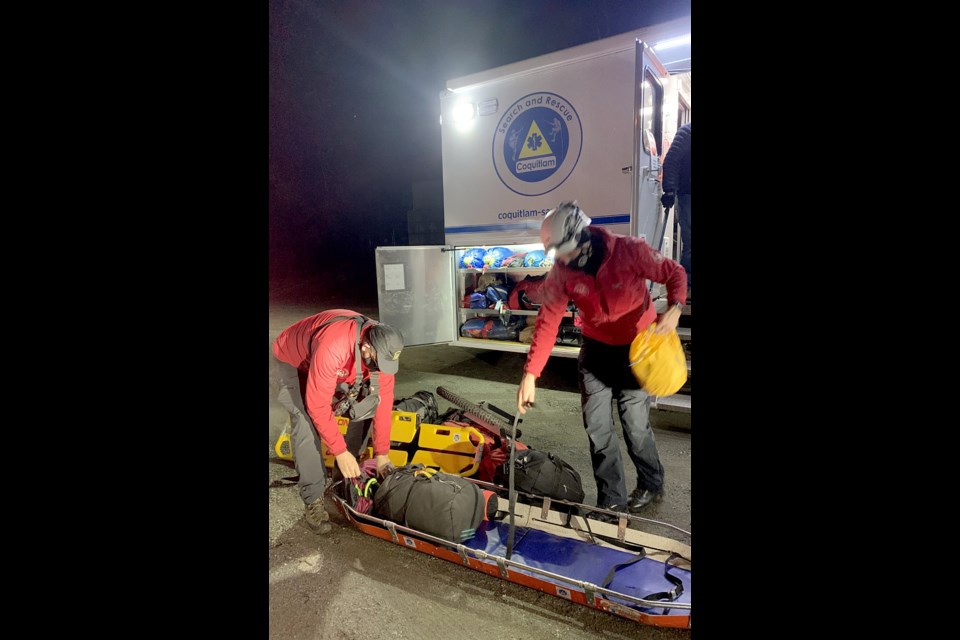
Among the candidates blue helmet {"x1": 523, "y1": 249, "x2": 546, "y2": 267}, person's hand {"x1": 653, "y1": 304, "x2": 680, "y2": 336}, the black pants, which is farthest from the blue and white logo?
person's hand {"x1": 653, "y1": 304, "x2": 680, "y2": 336}

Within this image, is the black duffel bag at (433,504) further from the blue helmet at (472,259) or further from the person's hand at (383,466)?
the blue helmet at (472,259)

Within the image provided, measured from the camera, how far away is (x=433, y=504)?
2.97 m

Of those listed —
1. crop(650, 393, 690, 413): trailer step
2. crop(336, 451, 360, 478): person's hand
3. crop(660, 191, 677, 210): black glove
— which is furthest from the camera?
crop(660, 191, 677, 210): black glove

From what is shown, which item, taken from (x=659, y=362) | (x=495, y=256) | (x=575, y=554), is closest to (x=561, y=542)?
(x=575, y=554)

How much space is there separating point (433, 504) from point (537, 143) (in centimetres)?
439

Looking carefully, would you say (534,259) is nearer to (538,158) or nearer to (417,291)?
(538,158)

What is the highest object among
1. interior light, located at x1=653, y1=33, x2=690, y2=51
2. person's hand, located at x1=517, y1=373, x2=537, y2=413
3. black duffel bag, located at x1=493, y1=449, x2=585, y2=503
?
interior light, located at x1=653, y1=33, x2=690, y2=51

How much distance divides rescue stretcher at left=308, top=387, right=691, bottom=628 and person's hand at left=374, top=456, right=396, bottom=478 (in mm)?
313

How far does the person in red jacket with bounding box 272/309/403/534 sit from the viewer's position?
10.3 ft

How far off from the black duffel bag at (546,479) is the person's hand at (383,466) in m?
0.86

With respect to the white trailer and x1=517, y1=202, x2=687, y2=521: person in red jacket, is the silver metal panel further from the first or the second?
x1=517, y1=202, x2=687, y2=521: person in red jacket

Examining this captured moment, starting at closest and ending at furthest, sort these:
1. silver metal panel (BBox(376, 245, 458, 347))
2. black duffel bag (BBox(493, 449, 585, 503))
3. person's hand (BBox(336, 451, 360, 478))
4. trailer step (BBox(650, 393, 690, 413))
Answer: person's hand (BBox(336, 451, 360, 478)), black duffel bag (BBox(493, 449, 585, 503)), trailer step (BBox(650, 393, 690, 413)), silver metal panel (BBox(376, 245, 458, 347))
